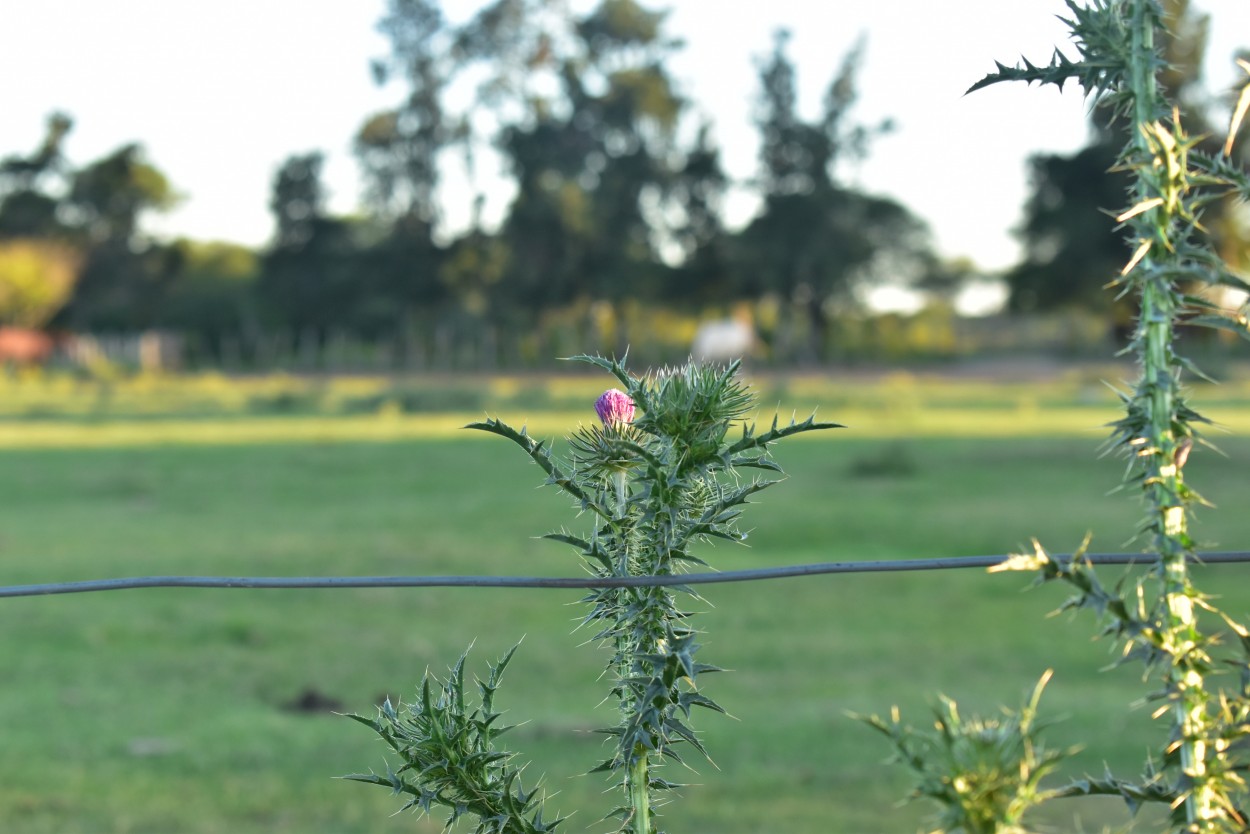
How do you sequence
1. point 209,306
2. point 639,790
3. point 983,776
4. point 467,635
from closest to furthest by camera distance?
point 983,776 < point 639,790 < point 467,635 < point 209,306

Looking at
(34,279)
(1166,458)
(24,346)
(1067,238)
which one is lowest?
(1166,458)

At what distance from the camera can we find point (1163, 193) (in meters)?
1.00

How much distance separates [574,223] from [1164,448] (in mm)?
41428

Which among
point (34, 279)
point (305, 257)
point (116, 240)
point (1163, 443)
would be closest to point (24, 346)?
point (34, 279)

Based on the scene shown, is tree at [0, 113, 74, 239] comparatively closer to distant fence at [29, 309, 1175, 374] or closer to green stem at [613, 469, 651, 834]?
distant fence at [29, 309, 1175, 374]

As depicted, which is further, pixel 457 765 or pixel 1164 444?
pixel 457 765

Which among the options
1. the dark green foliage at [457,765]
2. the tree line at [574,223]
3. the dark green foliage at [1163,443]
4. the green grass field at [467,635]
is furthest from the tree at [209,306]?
the dark green foliage at [1163,443]

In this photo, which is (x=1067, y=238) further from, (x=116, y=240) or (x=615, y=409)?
(x=615, y=409)

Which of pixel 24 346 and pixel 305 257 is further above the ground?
pixel 305 257

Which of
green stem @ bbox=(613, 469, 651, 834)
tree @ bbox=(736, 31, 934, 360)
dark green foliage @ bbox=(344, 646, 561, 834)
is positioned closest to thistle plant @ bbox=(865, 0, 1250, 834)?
green stem @ bbox=(613, 469, 651, 834)

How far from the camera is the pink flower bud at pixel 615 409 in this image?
1213mm

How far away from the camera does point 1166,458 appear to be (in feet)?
3.27

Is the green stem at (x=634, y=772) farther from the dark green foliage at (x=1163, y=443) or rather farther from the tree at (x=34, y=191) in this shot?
the tree at (x=34, y=191)

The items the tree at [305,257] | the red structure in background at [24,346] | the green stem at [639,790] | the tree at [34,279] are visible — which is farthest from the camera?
the tree at [305,257]
